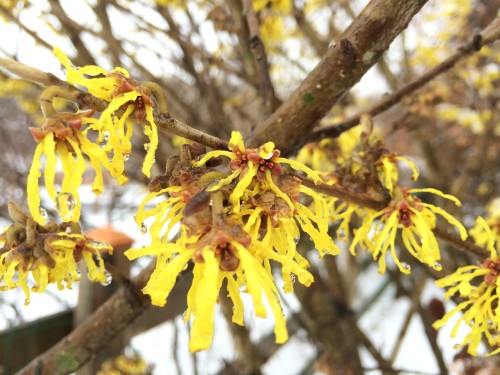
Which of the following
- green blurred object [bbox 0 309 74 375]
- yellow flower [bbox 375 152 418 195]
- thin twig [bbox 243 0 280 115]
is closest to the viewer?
yellow flower [bbox 375 152 418 195]

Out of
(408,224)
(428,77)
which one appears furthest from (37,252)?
(428,77)

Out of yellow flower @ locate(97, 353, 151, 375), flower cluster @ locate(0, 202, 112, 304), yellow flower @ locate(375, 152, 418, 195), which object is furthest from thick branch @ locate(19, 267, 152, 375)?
yellow flower @ locate(97, 353, 151, 375)

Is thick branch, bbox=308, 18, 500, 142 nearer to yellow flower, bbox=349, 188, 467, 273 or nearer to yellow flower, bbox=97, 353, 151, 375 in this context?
yellow flower, bbox=349, 188, 467, 273

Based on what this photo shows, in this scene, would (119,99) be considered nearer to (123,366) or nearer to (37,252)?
(37,252)

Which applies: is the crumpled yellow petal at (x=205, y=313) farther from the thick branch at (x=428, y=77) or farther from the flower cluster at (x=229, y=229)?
the thick branch at (x=428, y=77)

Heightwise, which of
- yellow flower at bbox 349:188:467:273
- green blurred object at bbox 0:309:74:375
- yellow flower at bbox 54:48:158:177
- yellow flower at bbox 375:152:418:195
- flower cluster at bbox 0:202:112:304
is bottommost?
green blurred object at bbox 0:309:74:375

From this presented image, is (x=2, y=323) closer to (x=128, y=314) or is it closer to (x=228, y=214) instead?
(x=128, y=314)
